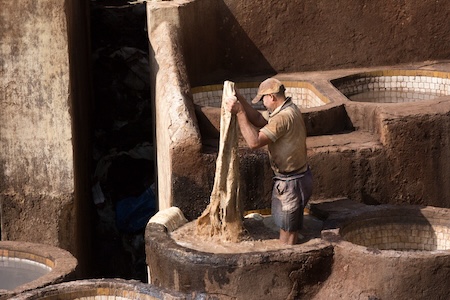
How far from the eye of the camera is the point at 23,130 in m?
11.3

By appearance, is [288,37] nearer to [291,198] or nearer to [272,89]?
[272,89]

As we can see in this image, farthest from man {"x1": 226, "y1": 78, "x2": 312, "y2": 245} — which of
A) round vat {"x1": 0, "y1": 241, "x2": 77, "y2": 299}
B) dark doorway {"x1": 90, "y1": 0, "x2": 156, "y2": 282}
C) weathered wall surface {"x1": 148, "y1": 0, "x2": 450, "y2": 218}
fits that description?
dark doorway {"x1": 90, "y1": 0, "x2": 156, "y2": 282}

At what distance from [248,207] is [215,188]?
3.03ft

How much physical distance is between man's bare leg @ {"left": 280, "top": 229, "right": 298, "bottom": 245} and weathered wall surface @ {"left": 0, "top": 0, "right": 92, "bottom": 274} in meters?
2.96

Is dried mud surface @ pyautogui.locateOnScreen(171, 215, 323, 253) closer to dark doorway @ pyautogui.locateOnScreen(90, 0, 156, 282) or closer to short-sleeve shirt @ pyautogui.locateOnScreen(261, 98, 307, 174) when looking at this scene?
short-sleeve shirt @ pyautogui.locateOnScreen(261, 98, 307, 174)

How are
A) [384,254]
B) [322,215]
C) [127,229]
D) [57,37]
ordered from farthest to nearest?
[127,229], [57,37], [322,215], [384,254]

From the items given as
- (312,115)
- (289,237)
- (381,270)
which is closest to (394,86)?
(312,115)

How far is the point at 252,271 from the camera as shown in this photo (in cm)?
868

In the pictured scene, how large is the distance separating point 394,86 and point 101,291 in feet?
18.3

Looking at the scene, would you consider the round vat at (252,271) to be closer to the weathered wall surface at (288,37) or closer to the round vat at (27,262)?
the round vat at (27,262)

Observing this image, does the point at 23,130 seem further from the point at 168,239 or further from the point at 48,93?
the point at 168,239

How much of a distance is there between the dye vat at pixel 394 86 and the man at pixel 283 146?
3371 mm

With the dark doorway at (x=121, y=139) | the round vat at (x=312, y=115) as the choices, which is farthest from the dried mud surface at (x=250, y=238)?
the dark doorway at (x=121, y=139)

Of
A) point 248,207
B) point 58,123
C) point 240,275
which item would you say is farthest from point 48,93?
point 240,275
